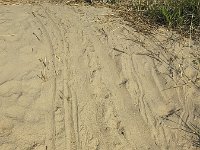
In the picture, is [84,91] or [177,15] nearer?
[84,91]

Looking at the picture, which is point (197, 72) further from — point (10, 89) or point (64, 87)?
point (10, 89)

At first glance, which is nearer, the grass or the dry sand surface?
the dry sand surface

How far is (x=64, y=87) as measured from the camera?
424 centimetres

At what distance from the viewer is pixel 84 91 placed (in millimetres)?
4191

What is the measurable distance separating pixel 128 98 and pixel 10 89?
52.8 inches

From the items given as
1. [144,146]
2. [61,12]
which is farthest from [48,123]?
[61,12]

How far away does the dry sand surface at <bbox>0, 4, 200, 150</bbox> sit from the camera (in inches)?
144

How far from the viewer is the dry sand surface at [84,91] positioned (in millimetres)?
3662

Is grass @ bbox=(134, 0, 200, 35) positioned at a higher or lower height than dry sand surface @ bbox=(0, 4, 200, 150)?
higher

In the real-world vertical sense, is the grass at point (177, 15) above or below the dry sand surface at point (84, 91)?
above

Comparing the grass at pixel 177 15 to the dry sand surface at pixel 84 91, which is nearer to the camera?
the dry sand surface at pixel 84 91

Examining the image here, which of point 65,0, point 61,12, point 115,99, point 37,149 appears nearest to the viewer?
point 37,149

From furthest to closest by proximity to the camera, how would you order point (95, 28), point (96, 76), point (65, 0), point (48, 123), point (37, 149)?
point (65, 0) → point (95, 28) → point (96, 76) → point (48, 123) → point (37, 149)

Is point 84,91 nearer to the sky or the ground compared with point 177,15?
nearer to the ground
